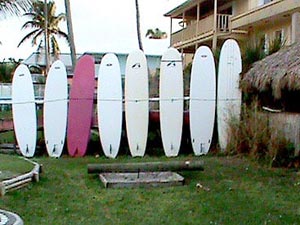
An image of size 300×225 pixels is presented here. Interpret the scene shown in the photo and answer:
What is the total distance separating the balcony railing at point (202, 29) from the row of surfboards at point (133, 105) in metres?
9.19

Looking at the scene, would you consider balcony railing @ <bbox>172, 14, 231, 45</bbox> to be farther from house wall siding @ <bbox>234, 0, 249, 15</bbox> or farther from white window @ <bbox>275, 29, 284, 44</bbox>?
white window @ <bbox>275, 29, 284, 44</bbox>

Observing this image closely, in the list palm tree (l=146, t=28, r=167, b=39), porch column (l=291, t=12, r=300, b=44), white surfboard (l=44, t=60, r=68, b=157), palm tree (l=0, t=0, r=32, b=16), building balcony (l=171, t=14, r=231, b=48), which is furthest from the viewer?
palm tree (l=146, t=28, r=167, b=39)

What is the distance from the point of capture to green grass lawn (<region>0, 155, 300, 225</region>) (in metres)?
6.41

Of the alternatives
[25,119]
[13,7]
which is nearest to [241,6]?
[25,119]

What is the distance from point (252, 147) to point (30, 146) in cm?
567

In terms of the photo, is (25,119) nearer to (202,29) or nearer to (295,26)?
(295,26)

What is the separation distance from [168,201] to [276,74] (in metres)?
4.54

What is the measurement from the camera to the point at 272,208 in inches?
271

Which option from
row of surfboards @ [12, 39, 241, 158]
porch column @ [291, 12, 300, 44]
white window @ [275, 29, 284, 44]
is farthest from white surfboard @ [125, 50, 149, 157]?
porch column @ [291, 12, 300, 44]

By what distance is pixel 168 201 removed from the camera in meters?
7.29

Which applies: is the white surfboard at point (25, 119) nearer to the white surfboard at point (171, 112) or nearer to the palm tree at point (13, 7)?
the white surfboard at point (171, 112)

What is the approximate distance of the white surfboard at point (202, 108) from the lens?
12.8 metres

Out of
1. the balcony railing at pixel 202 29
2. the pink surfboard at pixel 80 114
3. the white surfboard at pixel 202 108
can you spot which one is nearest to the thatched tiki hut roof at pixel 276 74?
the white surfboard at pixel 202 108

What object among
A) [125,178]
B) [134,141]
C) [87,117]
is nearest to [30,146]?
[87,117]
